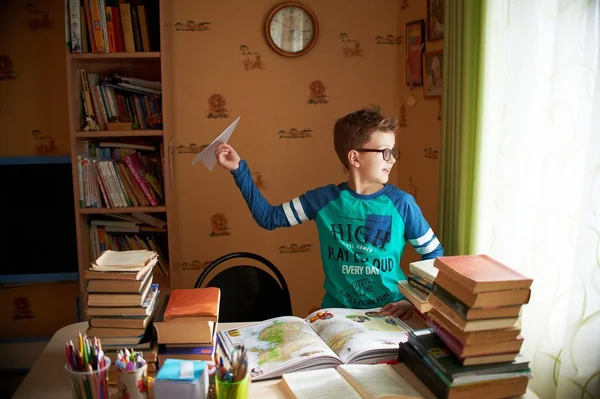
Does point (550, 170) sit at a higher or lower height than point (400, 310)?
higher

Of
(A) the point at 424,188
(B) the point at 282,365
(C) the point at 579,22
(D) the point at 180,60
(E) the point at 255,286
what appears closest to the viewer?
(B) the point at 282,365

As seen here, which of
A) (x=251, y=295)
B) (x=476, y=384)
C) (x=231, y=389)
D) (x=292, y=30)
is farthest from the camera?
(x=292, y=30)

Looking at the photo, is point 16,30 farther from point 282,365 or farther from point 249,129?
point 282,365

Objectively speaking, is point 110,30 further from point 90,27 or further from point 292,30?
point 292,30

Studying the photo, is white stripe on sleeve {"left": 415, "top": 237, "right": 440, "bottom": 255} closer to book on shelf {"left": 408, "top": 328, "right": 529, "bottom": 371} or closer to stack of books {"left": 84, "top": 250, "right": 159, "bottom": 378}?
book on shelf {"left": 408, "top": 328, "right": 529, "bottom": 371}

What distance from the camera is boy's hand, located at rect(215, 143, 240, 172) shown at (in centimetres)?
207

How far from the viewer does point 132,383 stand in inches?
49.6

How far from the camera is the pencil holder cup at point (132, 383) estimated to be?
1257mm

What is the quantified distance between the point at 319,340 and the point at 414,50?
1.88 m

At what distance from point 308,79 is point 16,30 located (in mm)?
1617

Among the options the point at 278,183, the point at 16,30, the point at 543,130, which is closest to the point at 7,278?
the point at 16,30

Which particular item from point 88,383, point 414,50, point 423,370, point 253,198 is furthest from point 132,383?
point 414,50

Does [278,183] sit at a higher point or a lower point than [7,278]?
higher

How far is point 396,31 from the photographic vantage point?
3.24 metres
